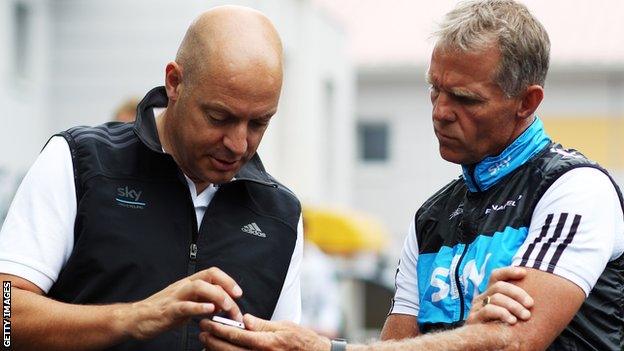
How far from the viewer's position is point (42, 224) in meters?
4.46

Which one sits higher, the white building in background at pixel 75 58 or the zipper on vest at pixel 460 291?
the zipper on vest at pixel 460 291

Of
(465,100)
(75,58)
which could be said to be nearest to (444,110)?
(465,100)

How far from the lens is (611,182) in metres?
4.48

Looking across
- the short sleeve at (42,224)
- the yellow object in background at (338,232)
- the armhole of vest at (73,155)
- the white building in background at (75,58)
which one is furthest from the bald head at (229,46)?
the yellow object in background at (338,232)

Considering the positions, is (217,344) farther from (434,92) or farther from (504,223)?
(434,92)

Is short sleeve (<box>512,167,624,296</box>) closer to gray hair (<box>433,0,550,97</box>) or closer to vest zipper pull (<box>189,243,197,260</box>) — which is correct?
gray hair (<box>433,0,550,97</box>)

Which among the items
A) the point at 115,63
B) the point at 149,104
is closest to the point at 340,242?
the point at 115,63

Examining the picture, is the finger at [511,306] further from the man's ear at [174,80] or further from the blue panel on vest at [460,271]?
the man's ear at [174,80]

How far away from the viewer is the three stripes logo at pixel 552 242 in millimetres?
4398

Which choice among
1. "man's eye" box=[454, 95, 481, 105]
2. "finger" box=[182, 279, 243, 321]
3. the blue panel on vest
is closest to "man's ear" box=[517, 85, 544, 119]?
"man's eye" box=[454, 95, 481, 105]

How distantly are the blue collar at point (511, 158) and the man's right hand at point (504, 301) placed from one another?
40 centimetres

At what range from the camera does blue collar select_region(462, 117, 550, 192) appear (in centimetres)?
464

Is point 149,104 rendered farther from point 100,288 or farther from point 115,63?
point 115,63

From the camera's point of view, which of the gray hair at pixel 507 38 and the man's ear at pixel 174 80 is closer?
the gray hair at pixel 507 38
